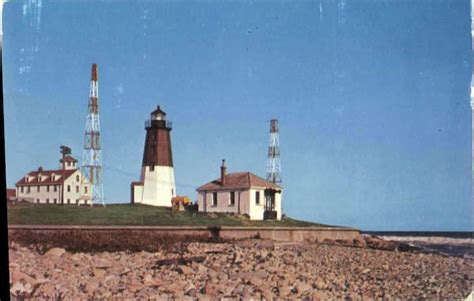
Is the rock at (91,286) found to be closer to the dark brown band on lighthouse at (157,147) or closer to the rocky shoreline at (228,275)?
the rocky shoreline at (228,275)

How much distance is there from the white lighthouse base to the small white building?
768 millimetres

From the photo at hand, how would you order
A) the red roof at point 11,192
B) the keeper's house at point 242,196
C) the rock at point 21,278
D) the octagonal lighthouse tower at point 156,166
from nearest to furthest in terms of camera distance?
the rock at point 21,278 → the red roof at point 11,192 → the octagonal lighthouse tower at point 156,166 → the keeper's house at point 242,196

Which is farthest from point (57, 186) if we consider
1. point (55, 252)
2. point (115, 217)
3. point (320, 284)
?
point (320, 284)

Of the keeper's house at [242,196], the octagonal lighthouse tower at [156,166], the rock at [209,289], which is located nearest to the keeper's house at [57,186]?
the octagonal lighthouse tower at [156,166]

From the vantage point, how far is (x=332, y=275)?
8125 mm

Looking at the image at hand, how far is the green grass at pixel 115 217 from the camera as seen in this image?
8.62 metres

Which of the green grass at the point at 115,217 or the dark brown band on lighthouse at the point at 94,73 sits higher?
the dark brown band on lighthouse at the point at 94,73

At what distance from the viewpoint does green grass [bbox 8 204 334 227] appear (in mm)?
8625

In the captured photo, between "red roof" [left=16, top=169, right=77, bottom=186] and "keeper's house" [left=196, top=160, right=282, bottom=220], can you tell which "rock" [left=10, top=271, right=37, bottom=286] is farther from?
"keeper's house" [left=196, top=160, right=282, bottom=220]

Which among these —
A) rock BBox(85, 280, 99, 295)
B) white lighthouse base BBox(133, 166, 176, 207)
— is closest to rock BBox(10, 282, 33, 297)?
rock BBox(85, 280, 99, 295)

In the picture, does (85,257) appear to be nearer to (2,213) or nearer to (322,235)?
(2,213)

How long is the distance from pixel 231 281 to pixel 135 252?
167 centimetres

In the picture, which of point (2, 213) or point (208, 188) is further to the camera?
point (208, 188)

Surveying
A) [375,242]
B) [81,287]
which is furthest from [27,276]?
[375,242]
